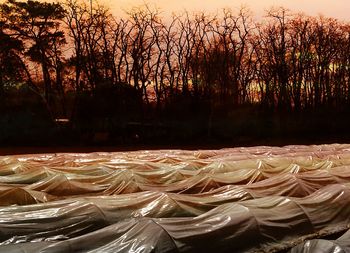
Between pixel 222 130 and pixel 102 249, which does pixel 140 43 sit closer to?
pixel 222 130

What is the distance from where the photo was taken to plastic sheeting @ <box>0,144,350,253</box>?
6.76 metres

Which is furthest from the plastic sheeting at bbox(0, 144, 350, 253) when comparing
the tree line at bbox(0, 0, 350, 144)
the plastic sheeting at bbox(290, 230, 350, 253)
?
the tree line at bbox(0, 0, 350, 144)

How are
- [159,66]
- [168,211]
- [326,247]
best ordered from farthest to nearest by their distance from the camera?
[159,66] < [168,211] < [326,247]

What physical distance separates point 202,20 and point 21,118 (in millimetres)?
15415

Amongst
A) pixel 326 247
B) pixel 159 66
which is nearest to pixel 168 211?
pixel 326 247

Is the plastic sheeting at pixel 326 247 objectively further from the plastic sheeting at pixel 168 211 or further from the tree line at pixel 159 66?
the tree line at pixel 159 66

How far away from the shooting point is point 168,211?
9.21m

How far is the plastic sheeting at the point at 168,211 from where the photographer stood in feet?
22.2

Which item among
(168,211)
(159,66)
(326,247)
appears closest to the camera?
(326,247)

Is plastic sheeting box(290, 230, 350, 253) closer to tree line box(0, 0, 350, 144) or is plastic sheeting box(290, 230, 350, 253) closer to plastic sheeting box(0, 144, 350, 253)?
plastic sheeting box(0, 144, 350, 253)

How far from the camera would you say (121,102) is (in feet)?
109

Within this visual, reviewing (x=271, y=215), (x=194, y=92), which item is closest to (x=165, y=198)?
(x=271, y=215)

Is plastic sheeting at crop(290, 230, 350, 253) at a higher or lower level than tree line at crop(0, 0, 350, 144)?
lower

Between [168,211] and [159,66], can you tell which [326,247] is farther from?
[159,66]
